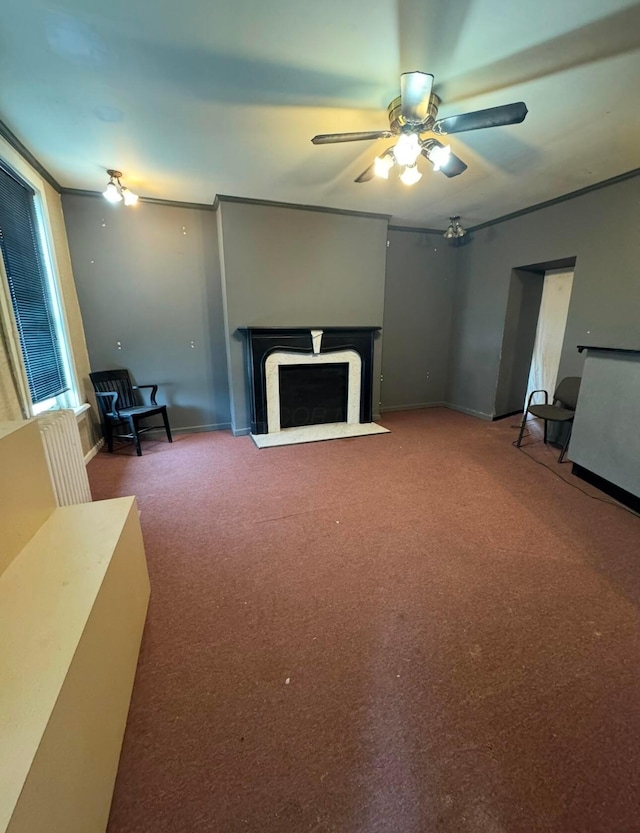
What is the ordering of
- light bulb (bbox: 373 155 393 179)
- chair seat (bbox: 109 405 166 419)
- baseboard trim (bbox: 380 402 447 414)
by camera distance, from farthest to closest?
baseboard trim (bbox: 380 402 447 414)
chair seat (bbox: 109 405 166 419)
light bulb (bbox: 373 155 393 179)

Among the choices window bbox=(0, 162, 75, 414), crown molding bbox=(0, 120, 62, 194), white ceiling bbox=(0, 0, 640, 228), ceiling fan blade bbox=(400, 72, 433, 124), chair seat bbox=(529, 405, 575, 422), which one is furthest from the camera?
chair seat bbox=(529, 405, 575, 422)

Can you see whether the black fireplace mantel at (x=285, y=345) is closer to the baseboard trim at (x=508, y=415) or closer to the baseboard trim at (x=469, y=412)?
the baseboard trim at (x=469, y=412)

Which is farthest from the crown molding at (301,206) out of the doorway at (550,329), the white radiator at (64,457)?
the white radiator at (64,457)

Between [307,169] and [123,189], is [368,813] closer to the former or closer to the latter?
[307,169]

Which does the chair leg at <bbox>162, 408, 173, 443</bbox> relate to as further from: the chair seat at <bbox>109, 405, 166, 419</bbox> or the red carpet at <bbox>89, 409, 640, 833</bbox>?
the red carpet at <bbox>89, 409, 640, 833</bbox>

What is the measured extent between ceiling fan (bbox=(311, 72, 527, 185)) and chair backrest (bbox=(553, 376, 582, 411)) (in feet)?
8.12

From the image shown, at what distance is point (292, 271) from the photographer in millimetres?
3889

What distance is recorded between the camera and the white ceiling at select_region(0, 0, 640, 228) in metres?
1.43

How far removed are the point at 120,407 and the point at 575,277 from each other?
5027 mm

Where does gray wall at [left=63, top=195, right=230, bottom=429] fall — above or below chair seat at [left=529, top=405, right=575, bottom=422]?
above

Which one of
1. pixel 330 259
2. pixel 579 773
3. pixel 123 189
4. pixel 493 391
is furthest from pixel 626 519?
pixel 123 189

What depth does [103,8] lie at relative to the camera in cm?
139

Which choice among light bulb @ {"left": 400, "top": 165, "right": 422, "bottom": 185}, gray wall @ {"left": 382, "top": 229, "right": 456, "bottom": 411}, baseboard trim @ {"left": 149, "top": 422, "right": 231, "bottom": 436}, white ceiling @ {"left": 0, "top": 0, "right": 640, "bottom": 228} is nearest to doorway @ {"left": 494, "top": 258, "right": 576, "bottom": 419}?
gray wall @ {"left": 382, "top": 229, "right": 456, "bottom": 411}

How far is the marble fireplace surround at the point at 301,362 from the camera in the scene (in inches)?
149
